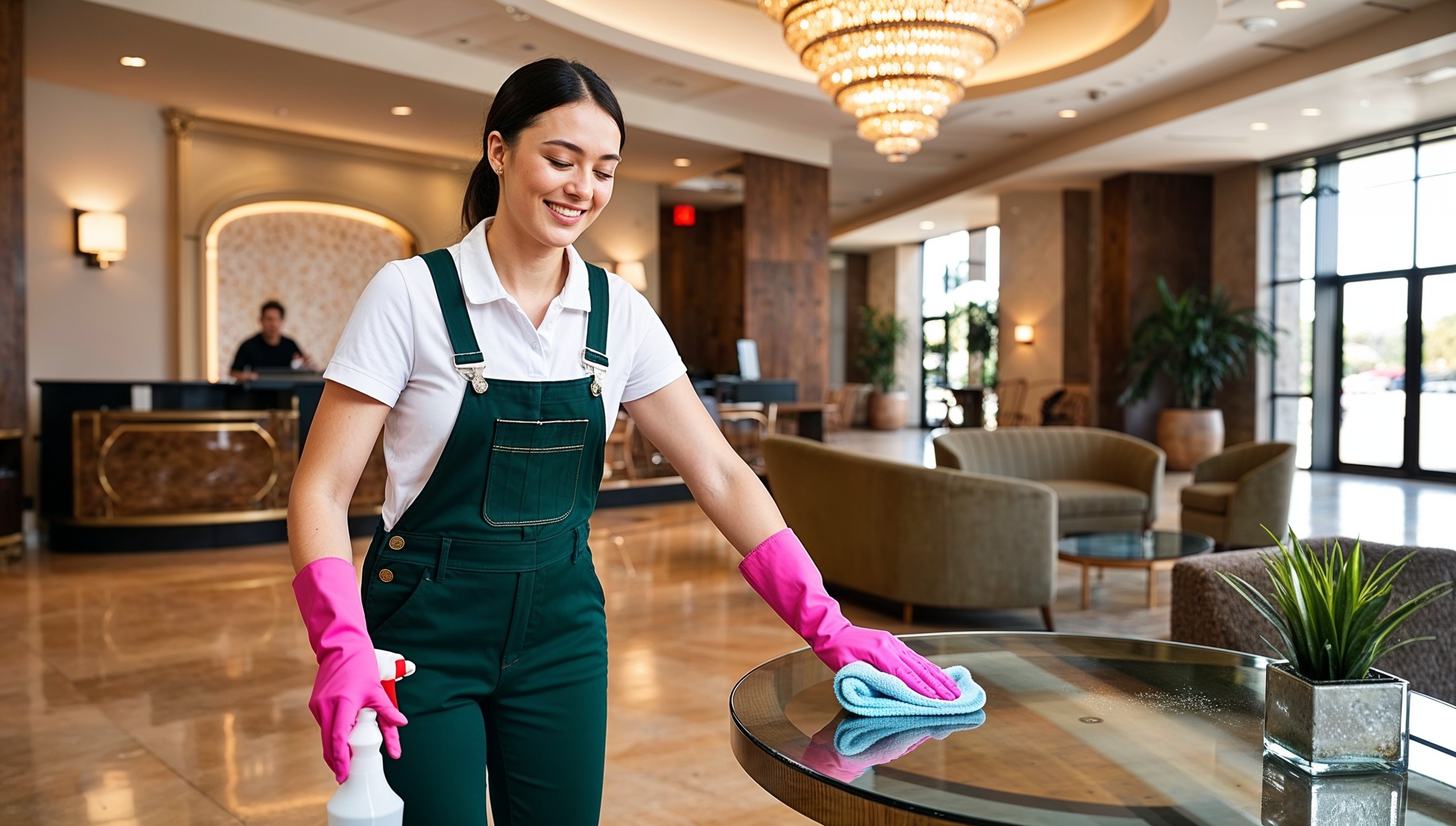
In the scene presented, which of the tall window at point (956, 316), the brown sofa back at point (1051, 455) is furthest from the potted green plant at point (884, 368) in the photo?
the brown sofa back at point (1051, 455)

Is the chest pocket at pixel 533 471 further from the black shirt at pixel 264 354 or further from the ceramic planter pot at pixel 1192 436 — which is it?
the ceramic planter pot at pixel 1192 436

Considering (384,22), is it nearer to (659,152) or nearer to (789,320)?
(659,152)

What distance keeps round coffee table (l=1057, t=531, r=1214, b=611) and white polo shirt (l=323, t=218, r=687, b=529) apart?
13.9 feet

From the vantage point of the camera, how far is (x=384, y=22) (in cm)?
766

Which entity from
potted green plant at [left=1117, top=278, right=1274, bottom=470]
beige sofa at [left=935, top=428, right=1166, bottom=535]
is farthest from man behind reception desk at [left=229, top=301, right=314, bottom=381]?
potted green plant at [left=1117, top=278, right=1274, bottom=470]

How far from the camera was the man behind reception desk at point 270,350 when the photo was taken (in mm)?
8289

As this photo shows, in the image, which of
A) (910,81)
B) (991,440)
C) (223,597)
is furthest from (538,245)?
(991,440)

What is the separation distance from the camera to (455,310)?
1.29 meters

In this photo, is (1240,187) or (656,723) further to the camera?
(1240,187)

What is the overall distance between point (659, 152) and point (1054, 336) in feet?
20.9

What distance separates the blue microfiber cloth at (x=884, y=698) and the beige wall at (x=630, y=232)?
431 inches

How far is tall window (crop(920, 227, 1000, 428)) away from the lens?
18.2 metres

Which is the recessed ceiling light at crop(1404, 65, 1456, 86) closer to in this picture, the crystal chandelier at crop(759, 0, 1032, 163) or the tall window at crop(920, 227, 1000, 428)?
the crystal chandelier at crop(759, 0, 1032, 163)

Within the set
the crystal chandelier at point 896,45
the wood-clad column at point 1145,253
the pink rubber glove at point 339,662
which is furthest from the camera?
the wood-clad column at point 1145,253
